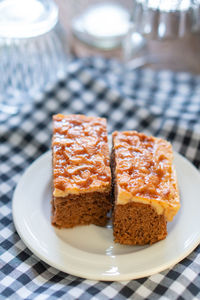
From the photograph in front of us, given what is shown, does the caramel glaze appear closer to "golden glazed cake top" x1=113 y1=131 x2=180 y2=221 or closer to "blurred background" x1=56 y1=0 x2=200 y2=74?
"golden glazed cake top" x1=113 y1=131 x2=180 y2=221

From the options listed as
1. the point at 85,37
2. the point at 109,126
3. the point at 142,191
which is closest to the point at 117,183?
the point at 142,191

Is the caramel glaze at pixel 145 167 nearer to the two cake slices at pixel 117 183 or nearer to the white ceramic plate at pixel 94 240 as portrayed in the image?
the two cake slices at pixel 117 183

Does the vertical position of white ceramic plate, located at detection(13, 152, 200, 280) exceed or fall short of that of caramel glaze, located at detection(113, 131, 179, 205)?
it falls short

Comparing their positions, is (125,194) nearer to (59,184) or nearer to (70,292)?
(59,184)

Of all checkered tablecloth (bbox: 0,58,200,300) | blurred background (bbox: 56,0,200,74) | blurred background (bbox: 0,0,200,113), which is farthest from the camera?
blurred background (bbox: 56,0,200,74)

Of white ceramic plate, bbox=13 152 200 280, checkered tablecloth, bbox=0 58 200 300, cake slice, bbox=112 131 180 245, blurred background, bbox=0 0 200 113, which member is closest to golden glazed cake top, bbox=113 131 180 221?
cake slice, bbox=112 131 180 245

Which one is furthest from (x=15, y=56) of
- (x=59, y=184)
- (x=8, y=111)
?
(x=59, y=184)

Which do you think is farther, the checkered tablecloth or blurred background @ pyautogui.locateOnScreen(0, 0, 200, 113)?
blurred background @ pyautogui.locateOnScreen(0, 0, 200, 113)
